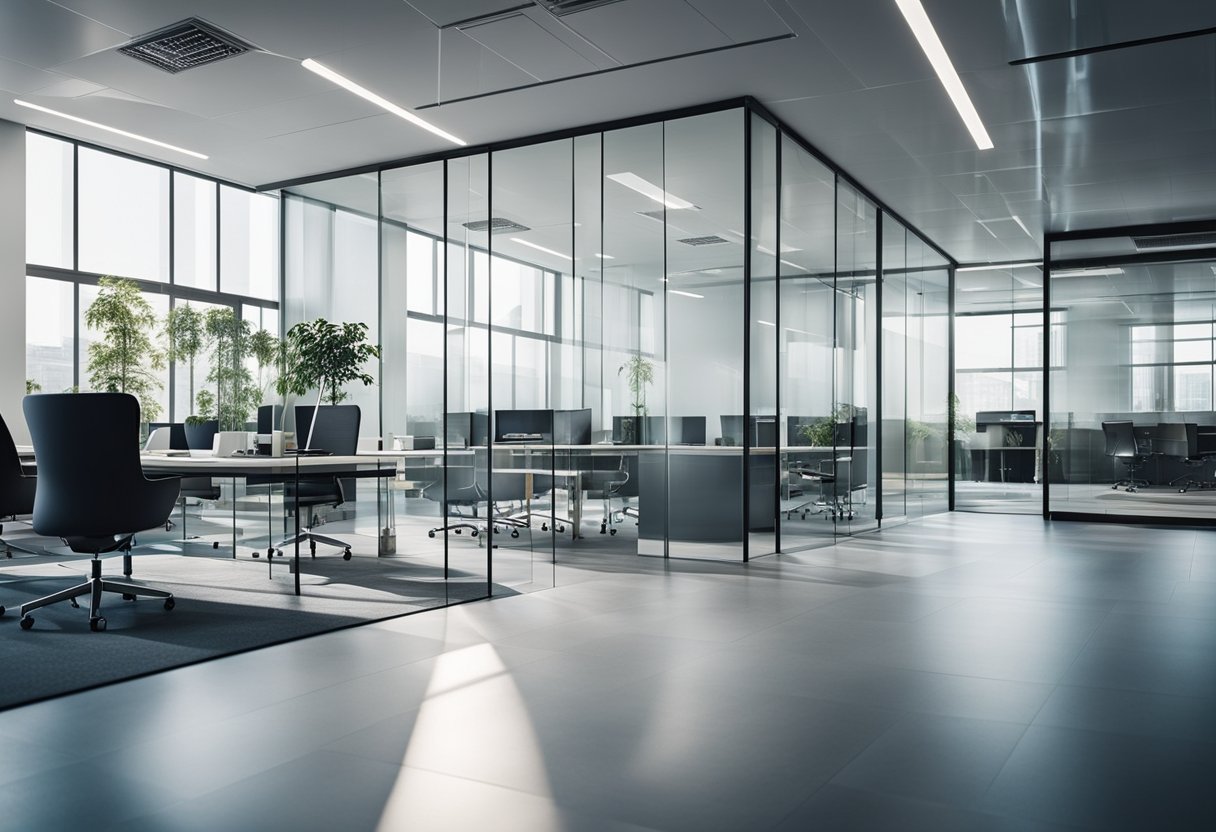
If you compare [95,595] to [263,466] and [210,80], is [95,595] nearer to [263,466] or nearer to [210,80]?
[263,466]

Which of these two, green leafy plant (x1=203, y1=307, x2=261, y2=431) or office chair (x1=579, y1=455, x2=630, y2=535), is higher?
green leafy plant (x1=203, y1=307, x2=261, y2=431)

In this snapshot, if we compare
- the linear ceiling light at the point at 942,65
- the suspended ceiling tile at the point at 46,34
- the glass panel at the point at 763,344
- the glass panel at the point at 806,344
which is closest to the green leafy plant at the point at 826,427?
the glass panel at the point at 806,344

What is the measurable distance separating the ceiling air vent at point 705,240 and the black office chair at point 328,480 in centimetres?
284

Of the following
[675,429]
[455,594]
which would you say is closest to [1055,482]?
[675,429]

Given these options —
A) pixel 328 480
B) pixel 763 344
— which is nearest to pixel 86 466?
pixel 328 480

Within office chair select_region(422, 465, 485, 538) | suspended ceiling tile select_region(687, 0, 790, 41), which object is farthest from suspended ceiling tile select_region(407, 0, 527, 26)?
office chair select_region(422, 465, 485, 538)

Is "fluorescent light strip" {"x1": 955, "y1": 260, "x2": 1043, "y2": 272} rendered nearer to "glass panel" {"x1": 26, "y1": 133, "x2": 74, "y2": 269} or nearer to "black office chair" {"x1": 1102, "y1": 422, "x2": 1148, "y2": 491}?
"black office chair" {"x1": 1102, "y1": 422, "x2": 1148, "y2": 491}

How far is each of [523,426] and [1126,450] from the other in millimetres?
8026

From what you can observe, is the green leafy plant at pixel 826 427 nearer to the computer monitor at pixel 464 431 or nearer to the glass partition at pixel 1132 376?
the computer monitor at pixel 464 431

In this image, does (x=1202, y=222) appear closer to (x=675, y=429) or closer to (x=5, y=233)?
(x=675, y=429)

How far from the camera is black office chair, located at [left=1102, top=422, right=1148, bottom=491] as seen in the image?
10.8 meters

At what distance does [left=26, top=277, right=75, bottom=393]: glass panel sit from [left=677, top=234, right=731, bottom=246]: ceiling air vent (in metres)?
5.54

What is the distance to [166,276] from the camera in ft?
31.0

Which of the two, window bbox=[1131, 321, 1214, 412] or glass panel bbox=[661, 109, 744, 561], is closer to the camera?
glass panel bbox=[661, 109, 744, 561]
